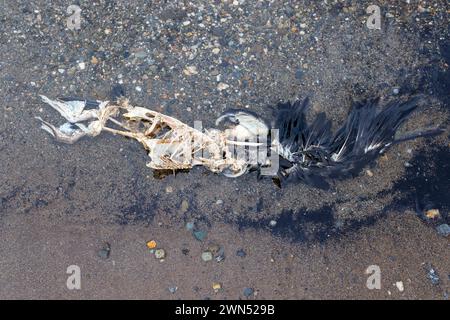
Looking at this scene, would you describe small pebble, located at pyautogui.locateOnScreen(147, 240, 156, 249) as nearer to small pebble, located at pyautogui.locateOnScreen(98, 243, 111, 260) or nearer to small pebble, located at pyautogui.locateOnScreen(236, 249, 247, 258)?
small pebble, located at pyautogui.locateOnScreen(98, 243, 111, 260)

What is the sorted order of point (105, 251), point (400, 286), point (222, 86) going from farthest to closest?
1. point (222, 86)
2. point (105, 251)
3. point (400, 286)

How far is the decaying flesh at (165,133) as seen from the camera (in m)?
3.07

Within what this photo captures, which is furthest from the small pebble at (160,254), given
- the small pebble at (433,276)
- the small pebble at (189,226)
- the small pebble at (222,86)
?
the small pebble at (433,276)

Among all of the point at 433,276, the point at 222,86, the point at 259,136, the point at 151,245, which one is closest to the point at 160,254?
the point at 151,245

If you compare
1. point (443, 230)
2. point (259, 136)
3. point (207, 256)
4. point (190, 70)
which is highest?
point (190, 70)

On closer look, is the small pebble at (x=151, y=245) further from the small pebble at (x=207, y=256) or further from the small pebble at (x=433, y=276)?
the small pebble at (x=433, y=276)

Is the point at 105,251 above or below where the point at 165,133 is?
below

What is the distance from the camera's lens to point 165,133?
10.4ft

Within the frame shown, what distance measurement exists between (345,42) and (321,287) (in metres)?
1.73

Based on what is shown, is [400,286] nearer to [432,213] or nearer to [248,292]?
[432,213]

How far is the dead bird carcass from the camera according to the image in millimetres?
3096

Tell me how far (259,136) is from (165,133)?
645 millimetres

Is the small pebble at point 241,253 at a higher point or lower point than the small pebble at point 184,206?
lower

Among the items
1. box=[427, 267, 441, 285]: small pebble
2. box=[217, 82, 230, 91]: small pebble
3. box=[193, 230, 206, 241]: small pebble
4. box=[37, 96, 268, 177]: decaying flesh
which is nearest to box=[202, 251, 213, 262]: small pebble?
box=[193, 230, 206, 241]: small pebble
